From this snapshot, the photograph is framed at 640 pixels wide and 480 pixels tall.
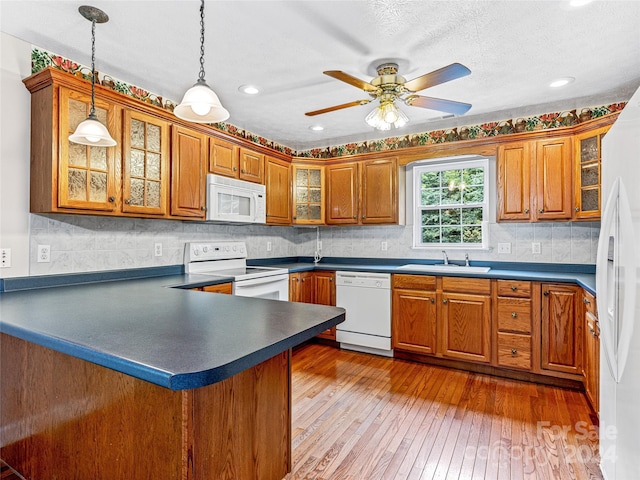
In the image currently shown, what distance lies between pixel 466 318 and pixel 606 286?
1733 millimetres

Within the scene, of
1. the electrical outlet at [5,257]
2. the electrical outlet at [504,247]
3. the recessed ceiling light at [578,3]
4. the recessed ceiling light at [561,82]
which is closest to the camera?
the recessed ceiling light at [578,3]

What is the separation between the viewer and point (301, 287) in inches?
149

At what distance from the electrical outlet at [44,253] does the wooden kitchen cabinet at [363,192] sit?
2666mm

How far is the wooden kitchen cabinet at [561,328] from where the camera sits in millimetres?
2682

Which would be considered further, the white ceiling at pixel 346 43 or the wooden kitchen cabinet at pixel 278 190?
the wooden kitchen cabinet at pixel 278 190

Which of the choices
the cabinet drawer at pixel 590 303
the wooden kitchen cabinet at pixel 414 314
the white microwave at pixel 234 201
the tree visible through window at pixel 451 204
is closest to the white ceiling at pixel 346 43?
the white microwave at pixel 234 201

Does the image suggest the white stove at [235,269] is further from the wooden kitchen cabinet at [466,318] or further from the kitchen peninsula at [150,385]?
the wooden kitchen cabinet at [466,318]

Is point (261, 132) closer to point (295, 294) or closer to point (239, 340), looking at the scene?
point (295, 294)

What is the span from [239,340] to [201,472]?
0.45 m

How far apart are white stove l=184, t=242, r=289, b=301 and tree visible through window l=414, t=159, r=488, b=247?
5.61 feet

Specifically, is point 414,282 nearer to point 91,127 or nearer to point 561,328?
point 561,328

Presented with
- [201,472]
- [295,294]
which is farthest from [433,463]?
[295,294]

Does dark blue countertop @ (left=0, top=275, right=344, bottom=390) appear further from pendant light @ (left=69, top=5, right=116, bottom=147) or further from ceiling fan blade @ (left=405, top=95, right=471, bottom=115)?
ceiling fan blade @ (left=405, top=95, right=471, bottom=115)

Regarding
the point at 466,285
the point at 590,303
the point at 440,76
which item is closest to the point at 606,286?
the point at 590,303
